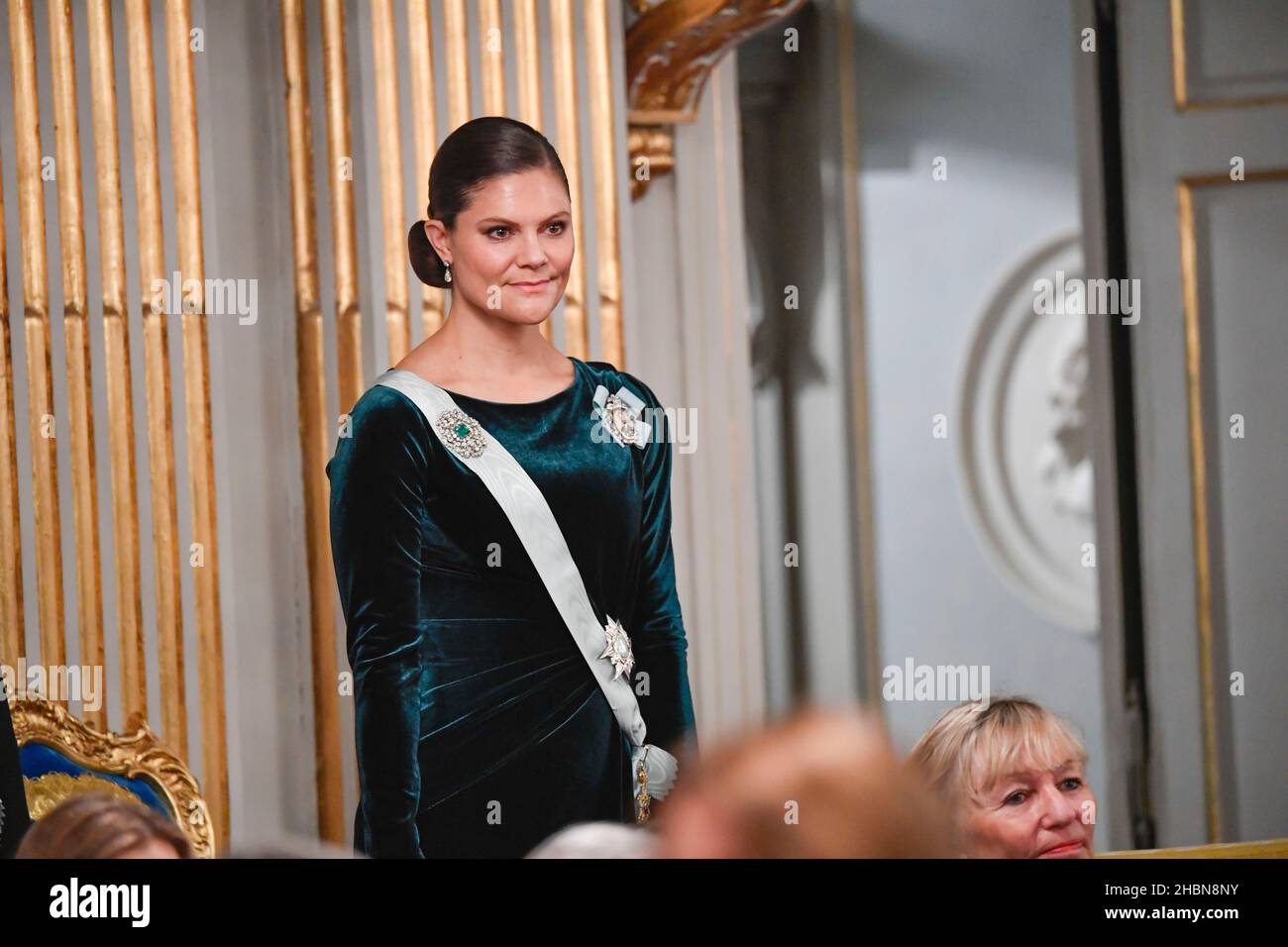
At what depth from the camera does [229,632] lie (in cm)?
300

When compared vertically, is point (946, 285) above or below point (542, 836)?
above

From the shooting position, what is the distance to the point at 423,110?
3000 millimetres

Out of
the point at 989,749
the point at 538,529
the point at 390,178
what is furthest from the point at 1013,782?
the point at 390,178

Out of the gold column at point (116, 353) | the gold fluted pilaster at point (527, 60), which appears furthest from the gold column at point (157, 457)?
the gold fluted pilaster at point (527, 60)

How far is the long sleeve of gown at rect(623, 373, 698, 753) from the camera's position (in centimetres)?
298

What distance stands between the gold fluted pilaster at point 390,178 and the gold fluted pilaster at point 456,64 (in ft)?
0.32

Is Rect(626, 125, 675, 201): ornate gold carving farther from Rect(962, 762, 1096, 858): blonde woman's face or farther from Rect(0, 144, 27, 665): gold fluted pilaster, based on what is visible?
Rect(962, 762, 1096, 858): blonde woman's face

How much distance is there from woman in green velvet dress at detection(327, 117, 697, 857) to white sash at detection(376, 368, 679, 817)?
0.01 metres

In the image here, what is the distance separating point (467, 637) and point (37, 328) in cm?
97

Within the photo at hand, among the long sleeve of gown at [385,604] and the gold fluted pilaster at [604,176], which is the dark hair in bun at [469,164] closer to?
the gold fluted pilaster at [604,176]

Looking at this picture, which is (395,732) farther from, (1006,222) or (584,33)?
(1006,222)

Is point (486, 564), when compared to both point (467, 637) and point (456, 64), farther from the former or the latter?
point (456, 64)

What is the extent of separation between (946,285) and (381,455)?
1739mm
